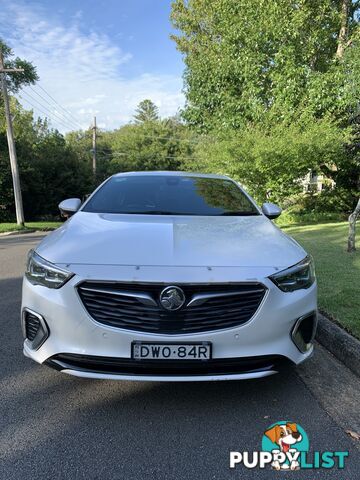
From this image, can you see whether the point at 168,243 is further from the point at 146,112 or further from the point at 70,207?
the point at 146,112

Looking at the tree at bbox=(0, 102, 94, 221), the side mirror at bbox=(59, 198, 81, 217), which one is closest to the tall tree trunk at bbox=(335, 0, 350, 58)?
the side mirror at bbox=(59, 198, 81, 217)

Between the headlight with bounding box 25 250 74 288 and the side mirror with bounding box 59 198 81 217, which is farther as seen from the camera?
A: the side mirror with bounding box 59 198 81 217

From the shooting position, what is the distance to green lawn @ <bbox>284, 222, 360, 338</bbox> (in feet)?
13.9

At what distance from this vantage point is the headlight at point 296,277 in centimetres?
270

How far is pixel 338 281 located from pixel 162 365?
3752mm

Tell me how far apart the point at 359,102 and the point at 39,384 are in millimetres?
13557

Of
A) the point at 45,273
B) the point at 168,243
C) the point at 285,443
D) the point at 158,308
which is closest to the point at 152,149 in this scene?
the point at 168,243

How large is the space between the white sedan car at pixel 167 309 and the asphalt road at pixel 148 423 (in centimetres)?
33

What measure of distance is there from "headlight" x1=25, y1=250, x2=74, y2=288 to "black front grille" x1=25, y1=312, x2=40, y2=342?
0.72 ft

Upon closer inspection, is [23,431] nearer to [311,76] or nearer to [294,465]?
[294,465]

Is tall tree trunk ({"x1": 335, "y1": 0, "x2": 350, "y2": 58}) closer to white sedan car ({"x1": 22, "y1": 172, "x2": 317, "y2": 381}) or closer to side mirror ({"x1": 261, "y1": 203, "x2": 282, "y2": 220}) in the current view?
side mirror ({"x1": 261, "y1": 203, "x2": 282, "y2": 220})

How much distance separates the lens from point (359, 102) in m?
13.6

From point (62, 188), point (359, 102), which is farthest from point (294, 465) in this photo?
point (62, 188)

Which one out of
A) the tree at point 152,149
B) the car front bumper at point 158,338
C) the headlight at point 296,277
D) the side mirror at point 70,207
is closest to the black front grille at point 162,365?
the car front bumper at point 158,338
